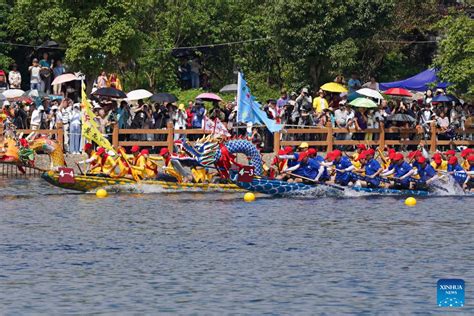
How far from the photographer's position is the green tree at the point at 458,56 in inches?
1923

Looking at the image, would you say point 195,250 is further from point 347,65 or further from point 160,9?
point 160,9

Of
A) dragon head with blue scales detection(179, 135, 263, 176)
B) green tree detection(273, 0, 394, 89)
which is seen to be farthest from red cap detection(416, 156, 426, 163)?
green tree detection(273, 0, 394, 89)

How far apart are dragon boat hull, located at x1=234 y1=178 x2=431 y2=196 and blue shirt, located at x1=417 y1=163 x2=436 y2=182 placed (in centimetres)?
42

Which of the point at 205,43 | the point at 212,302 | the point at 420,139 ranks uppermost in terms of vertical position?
the point at 205,43

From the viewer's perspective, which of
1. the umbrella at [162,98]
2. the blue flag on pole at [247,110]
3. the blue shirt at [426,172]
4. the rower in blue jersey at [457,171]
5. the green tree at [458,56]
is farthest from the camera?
the green tree at [458,56]

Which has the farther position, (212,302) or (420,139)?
(420,139)

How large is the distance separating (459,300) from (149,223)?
11908 millimetres

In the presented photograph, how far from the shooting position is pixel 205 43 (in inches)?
2377

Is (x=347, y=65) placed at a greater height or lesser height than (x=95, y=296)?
greater

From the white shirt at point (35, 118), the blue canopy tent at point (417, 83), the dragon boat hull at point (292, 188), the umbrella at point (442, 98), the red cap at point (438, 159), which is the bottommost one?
the dragon boat hull at point (292, 188)

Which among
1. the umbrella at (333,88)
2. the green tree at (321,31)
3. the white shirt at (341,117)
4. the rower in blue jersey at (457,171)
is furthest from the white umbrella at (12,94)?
the rower in blue jersey at (457,171)

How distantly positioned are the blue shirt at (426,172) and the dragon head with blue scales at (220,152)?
483 centimetres

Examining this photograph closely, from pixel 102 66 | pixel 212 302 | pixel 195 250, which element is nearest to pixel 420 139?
pixel 102 66

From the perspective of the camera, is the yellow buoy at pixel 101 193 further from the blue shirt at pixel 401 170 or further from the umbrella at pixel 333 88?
the umbrella at pixel 333 88
